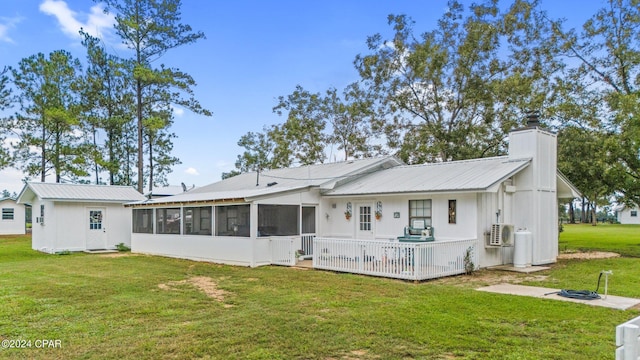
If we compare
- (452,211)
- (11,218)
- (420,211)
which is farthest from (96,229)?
(11,218)

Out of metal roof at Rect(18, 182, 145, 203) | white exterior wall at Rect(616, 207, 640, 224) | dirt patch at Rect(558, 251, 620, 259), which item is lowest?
white exterior wall at Rect(616, 207, 640, 224)

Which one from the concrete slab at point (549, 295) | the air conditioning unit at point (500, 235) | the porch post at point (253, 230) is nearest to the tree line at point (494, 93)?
the air conditioning unit at point (500, 235)

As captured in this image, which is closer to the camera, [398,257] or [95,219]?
[398,257]

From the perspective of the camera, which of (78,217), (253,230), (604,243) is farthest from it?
(604,243)

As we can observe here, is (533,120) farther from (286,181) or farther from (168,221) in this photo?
(168,221)

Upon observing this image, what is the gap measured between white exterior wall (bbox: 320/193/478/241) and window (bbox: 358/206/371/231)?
0.18m

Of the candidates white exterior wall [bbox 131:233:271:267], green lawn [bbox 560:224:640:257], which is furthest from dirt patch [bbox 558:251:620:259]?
white exterior wall [bbox 131:233:271:267]

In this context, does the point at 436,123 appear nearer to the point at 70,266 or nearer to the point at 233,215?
the point at 233,215

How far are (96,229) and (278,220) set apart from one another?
11.2 metres

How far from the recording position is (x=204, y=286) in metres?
Result: 10.3

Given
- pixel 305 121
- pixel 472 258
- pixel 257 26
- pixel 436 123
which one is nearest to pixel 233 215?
pixel 472 258

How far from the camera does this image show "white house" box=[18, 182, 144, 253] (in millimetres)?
19859

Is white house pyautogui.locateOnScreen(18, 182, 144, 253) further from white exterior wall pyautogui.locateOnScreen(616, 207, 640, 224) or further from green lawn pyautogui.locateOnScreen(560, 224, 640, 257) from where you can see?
white exterior wall pyautogui.locateOnScreen(616, 207, 640, 224)

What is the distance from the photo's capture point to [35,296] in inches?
350
